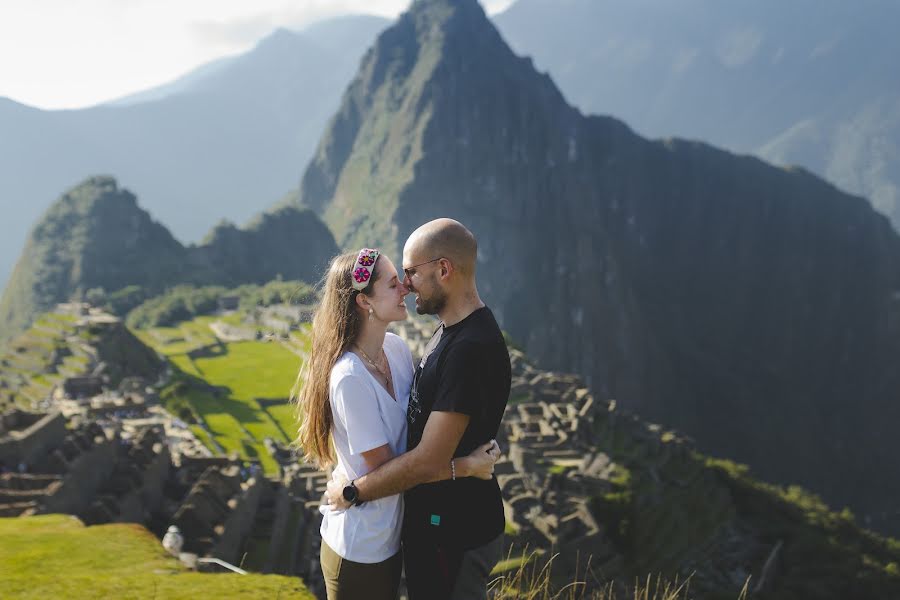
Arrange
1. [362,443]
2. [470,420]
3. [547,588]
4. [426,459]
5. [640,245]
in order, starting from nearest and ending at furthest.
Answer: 1. [426,459]
2. [362,443]
3. [470,420]
4. [547,588]
5. [640,245]

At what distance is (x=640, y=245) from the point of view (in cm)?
16588

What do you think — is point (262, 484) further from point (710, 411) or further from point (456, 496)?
point (710, 411)

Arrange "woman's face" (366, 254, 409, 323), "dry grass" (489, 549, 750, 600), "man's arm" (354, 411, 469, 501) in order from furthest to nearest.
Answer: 1. "dry grass" (489, 549, 750, 600)
2. "woman's face" (366, 254, 409, 323)
3. "man's arm" (354, 411, 469, 501)

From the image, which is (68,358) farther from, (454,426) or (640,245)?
(640,245)

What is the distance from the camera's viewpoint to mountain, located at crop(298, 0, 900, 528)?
12319cm

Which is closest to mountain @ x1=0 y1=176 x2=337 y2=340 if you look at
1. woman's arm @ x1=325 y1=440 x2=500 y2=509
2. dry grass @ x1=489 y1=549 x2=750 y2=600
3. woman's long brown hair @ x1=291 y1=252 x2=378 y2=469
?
dry grass @ x1=489 y1=549 x2=750 y2=600

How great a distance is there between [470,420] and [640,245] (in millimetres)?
168443

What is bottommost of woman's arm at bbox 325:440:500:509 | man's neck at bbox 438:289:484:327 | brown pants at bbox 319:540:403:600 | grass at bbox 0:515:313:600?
grass at bbox 0:515:313:600

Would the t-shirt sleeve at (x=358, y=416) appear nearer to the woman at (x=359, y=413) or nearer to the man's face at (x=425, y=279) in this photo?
the woman at (x=359, y=413)

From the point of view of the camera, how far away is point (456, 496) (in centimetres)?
413

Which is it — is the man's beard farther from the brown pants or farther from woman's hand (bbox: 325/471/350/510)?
the brown pants

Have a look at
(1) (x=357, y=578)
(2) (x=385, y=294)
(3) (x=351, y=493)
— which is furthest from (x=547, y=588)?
(2) (x=385, y=294)

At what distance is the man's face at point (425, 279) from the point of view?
4.13 meters

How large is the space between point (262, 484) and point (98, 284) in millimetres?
83516
